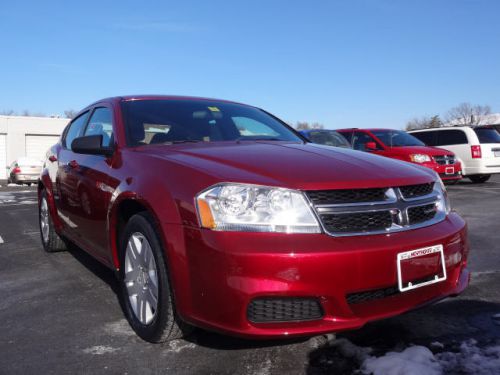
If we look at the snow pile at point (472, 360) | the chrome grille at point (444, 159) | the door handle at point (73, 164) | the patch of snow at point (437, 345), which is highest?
the door handle at point (73, 164)

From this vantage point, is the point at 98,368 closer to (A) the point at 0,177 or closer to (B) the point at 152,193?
(B) the point at 152,193

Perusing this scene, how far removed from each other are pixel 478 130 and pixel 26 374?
45.1ft

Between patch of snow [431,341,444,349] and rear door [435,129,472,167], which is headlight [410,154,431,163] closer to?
rear door [435,129,472,167]

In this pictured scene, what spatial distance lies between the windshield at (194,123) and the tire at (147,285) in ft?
2.40

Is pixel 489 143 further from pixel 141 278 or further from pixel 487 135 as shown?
pixel 141 278

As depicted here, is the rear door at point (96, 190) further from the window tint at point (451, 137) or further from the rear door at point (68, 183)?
the window tint at point (451, 137)

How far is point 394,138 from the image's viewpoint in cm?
1200

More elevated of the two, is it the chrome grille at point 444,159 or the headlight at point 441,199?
the headlight at point 441,199

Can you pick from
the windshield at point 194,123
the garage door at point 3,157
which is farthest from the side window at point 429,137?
the garage door at point 3,157

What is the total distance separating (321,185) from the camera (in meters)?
2.30

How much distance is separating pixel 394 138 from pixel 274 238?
34.4ft

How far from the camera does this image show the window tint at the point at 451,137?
1358 centimetres

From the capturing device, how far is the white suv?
13.1 meters

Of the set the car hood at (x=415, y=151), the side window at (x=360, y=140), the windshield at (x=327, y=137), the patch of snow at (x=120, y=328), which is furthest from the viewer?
the side window at (x=360, y=140)
